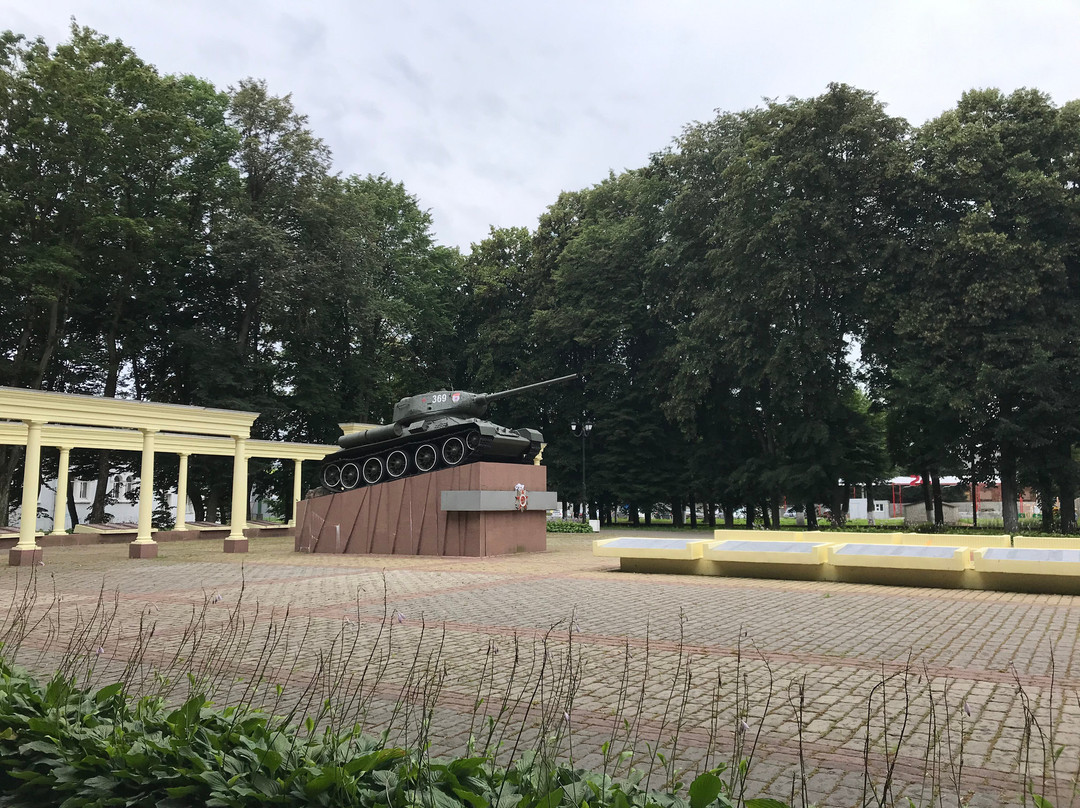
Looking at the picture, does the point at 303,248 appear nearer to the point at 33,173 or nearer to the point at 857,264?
the point at 33,173

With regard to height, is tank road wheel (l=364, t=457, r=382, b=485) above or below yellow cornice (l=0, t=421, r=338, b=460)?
below

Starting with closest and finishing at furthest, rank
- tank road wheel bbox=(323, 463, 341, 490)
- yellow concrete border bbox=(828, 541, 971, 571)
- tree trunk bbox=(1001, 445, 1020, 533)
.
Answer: yellow concrete border bbox=(828, 541, 971, 571)
tank road wheel bbox=(323, 463, 341, 490)
tree trunk bbox=(1001, 445, 1020, 533)

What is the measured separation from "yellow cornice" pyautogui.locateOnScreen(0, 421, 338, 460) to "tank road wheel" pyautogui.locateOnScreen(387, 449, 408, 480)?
13.0ft

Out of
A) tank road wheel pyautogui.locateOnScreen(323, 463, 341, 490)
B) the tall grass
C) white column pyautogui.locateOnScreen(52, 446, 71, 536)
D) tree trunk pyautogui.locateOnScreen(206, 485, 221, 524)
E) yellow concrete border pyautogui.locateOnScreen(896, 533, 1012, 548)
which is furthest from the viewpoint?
tree trunk pyautogui.locateOnScreen(206, 485, 221, 524)

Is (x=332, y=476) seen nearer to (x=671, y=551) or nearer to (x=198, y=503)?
(x=671, y=551)

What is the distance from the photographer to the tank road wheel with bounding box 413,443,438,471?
867 inches

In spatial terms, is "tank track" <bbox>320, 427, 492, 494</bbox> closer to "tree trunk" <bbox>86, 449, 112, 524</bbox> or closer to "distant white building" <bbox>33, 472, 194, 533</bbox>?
"tree trunk" <bbox>86, 449, 112, 524</bbox>

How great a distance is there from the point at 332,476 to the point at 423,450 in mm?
4004

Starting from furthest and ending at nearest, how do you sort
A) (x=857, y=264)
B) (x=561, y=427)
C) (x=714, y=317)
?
(x=561, y=427) → (x=714, y=317) → (x=857, y=264)

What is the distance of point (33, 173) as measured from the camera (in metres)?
28.7

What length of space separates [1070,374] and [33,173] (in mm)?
34858

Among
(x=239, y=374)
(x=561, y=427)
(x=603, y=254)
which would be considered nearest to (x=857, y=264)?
(x=603, y=254)

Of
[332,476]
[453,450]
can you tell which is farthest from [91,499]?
[453,450]

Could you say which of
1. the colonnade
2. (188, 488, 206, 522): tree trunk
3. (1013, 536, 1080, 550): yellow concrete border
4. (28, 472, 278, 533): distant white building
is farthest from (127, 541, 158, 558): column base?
(1013, 536, 1080, 550): yellow concrete border
